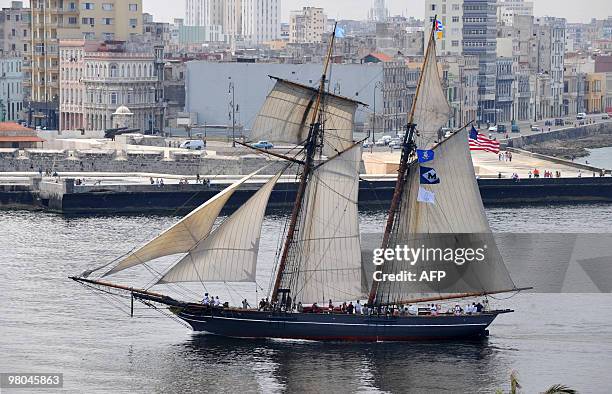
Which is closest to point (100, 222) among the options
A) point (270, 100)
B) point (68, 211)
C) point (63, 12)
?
point (68, 211)

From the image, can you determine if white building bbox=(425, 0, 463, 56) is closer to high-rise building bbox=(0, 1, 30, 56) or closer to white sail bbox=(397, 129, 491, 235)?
high-rise building bbox=(0, 1, 30, 56)

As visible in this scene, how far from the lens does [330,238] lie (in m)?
70.6

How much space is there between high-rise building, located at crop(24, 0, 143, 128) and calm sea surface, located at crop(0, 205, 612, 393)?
8000 cm

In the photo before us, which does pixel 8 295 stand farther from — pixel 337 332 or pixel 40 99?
pixel 40 99

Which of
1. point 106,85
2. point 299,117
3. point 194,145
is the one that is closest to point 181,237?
point 299,117

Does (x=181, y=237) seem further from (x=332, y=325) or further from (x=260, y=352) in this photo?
(x=332, y=325)

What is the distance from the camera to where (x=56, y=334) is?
6894 cm

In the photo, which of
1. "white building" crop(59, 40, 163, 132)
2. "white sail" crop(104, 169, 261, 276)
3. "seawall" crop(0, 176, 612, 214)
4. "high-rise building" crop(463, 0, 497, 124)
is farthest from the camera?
"high-rise building" crop(463, 0, 497, 124)

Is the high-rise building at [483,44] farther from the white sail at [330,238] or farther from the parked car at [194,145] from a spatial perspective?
the white sail at [330,238]

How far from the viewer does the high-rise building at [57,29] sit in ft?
525

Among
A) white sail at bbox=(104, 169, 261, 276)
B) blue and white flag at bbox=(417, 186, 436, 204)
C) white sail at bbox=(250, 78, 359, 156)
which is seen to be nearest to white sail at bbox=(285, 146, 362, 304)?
white sail at bbox=(250, 78, 359, 156)

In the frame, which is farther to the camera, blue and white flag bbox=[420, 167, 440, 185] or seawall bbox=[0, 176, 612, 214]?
seawall bbox=[0, 176, 612, 214]

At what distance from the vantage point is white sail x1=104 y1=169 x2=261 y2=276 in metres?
68.4

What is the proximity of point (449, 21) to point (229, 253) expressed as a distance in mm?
127986
